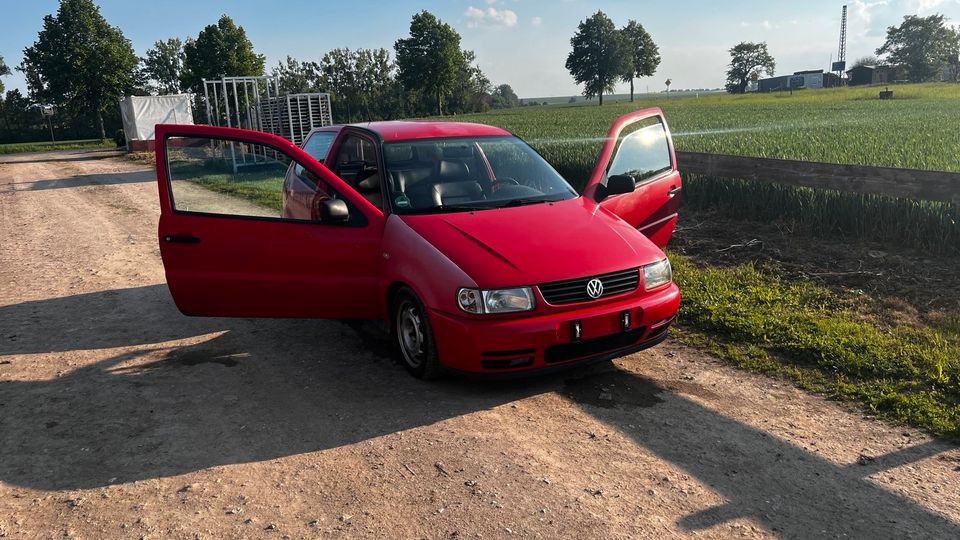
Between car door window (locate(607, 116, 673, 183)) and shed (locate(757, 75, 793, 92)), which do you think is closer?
car door window (locate(607, 116, 673, 183))

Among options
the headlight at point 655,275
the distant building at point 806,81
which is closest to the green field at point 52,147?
the headlight at point 655,275

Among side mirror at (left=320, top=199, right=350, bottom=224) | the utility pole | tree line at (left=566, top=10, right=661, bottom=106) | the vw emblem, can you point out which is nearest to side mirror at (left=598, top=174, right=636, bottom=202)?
the vw emblem

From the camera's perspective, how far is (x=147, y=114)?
34.2 m

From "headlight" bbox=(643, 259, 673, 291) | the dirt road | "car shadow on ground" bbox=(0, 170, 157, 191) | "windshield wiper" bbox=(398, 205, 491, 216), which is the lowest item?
the dirt road

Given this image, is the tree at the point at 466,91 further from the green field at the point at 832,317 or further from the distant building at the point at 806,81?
the green field at the point at 832,317

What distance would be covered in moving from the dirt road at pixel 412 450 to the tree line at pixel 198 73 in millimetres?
36076

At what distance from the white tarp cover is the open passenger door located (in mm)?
32258

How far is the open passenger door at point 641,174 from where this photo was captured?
19.5 ft

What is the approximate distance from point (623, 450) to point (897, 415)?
5.58 feet

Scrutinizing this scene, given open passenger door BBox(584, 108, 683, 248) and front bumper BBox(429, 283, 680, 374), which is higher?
open passenger door BBox(584, 108, 683, 248)

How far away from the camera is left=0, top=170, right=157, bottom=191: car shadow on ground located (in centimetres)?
1983

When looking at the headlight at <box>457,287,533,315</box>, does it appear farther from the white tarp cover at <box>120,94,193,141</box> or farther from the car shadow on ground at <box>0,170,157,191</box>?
the white tarp cover at <box>120,94,193,141</box>

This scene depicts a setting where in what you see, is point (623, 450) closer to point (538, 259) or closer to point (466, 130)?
point (538, 259)

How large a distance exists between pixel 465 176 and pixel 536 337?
5.80ft
